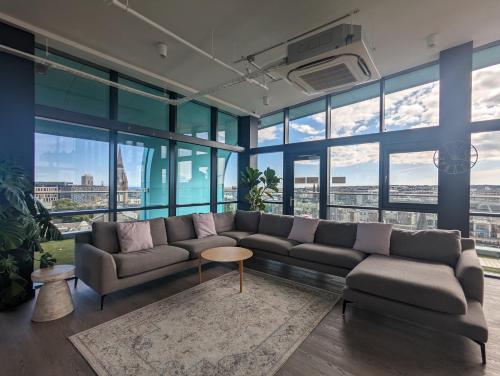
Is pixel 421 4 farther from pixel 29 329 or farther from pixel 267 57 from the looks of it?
pixel 29 329

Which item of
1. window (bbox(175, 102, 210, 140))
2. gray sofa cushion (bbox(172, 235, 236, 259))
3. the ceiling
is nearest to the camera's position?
the ceiling

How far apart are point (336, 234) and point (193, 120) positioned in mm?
3792

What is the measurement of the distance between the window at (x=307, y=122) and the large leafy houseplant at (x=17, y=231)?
4.88m

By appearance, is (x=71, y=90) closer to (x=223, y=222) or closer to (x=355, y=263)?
(x=223, y=222)

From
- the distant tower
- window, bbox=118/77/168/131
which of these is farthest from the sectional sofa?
window, bbox=118/77/168/131

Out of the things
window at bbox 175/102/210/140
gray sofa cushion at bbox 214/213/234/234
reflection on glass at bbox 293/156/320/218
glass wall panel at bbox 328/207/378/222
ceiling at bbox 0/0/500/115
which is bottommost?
gray sofa cushion at bbox 214/213/234/234

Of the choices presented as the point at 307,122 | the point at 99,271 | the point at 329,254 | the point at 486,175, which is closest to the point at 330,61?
the point at 329,254

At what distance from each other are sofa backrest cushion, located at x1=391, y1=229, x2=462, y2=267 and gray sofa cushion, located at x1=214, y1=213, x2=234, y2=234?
2.96 metres

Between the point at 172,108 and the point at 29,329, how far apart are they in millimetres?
3946

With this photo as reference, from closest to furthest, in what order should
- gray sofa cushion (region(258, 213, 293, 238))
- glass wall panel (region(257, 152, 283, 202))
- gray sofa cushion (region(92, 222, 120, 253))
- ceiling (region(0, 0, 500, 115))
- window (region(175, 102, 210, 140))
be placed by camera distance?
ceiling (region(0, 0, 500, 115))
gray sofa cushion (region(92, 222, 120, 253))
gray sofa cushion (region(258, 213, 293, 238))
window (region(175, 102, 210, 140))
glass wall panel (region(257, 152, 283, 202))

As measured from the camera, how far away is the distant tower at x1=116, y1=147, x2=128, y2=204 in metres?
4.09

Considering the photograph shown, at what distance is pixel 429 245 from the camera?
3.01 meters

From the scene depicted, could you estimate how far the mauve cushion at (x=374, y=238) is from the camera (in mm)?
3270

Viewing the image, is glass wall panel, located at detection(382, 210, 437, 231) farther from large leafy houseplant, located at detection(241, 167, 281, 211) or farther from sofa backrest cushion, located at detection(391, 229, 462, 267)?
large leafy houseplant, located at detection(241, 167, 281, 211)
